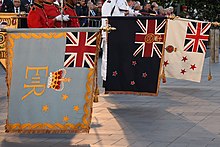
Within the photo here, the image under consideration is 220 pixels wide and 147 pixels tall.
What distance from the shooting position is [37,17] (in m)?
9.13

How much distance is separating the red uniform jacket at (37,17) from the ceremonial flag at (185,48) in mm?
3071

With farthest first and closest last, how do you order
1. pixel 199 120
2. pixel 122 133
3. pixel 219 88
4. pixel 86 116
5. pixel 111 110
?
pixel 219 88 → pixel 111 110 → pixel 199 120 → pixel 122 133 → pixel 86 116

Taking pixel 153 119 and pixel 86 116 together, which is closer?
pixel 86 116

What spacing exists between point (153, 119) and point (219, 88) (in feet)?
12.9

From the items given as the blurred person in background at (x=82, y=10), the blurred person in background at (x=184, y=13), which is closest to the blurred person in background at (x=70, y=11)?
the blurred person in background at (x=82, y=10)

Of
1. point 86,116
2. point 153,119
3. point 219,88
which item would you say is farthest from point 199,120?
point 219,88

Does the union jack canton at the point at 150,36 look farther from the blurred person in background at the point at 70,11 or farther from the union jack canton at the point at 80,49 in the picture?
the union jack canton at the point at 80,49

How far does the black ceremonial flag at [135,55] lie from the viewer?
10.5 meters

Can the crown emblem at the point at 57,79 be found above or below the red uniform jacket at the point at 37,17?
below

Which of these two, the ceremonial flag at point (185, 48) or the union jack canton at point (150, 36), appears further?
the ceremonial flag at point (185, 48)

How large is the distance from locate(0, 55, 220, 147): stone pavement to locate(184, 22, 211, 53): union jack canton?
85 cm

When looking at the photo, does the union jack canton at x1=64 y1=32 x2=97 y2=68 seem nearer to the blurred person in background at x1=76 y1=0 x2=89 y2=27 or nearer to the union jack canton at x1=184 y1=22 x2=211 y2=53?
the union jack canton at x1=184 y1=22 x2=211 y2=53

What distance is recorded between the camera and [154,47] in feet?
34.9

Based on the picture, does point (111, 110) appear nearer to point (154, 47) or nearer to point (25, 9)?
point (154, 47)
